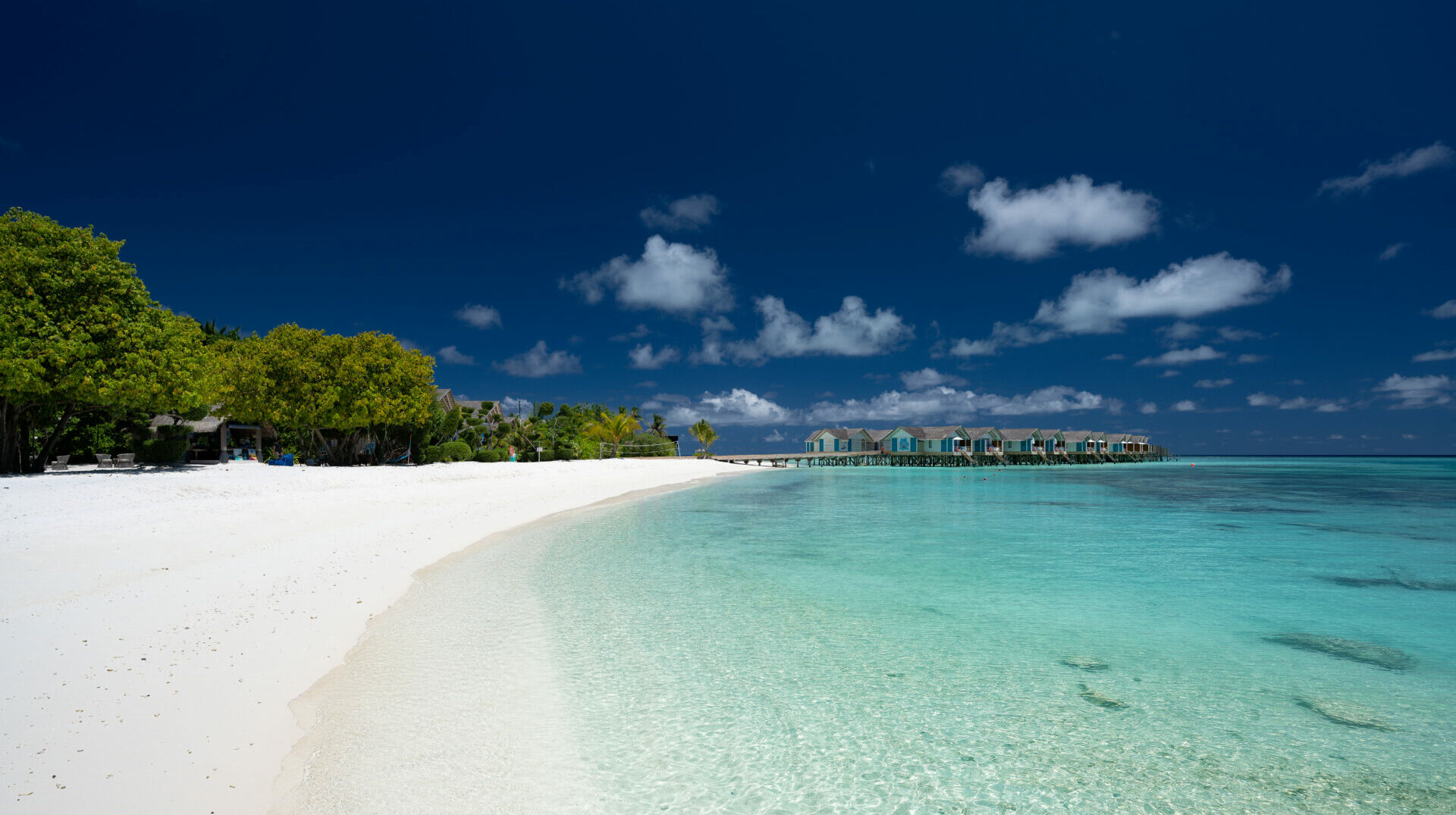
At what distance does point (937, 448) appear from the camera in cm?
9775

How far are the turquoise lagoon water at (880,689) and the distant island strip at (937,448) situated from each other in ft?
238

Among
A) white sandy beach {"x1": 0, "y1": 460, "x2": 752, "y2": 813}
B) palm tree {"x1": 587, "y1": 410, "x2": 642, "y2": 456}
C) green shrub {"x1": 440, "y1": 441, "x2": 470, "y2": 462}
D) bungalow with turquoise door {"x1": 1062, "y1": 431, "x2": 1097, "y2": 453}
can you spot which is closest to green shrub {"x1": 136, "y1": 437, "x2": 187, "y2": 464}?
white sandy beach {"x1": 0, "y1": 460, "x2": 752, "y2": 813}

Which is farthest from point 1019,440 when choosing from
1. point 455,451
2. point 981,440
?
point 455,451

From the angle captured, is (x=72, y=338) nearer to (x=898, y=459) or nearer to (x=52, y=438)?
(x=52, y=438)

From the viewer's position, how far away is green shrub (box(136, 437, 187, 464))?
3184 centimetres

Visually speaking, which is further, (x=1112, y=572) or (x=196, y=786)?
(x=1112, y=572)

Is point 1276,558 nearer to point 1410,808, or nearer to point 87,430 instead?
point 1410,808

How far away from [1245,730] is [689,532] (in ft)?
49.3

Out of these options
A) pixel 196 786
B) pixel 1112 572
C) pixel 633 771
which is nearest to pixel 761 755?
pixel 633 771

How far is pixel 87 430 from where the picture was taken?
31297 mm

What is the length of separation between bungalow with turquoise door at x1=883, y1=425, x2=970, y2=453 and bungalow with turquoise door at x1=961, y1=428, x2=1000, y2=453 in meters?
0.78

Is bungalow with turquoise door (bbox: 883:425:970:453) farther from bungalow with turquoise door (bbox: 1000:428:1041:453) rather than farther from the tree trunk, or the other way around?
the tree trunk

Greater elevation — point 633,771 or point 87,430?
point 87,430

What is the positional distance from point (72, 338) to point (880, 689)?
95.5ft
